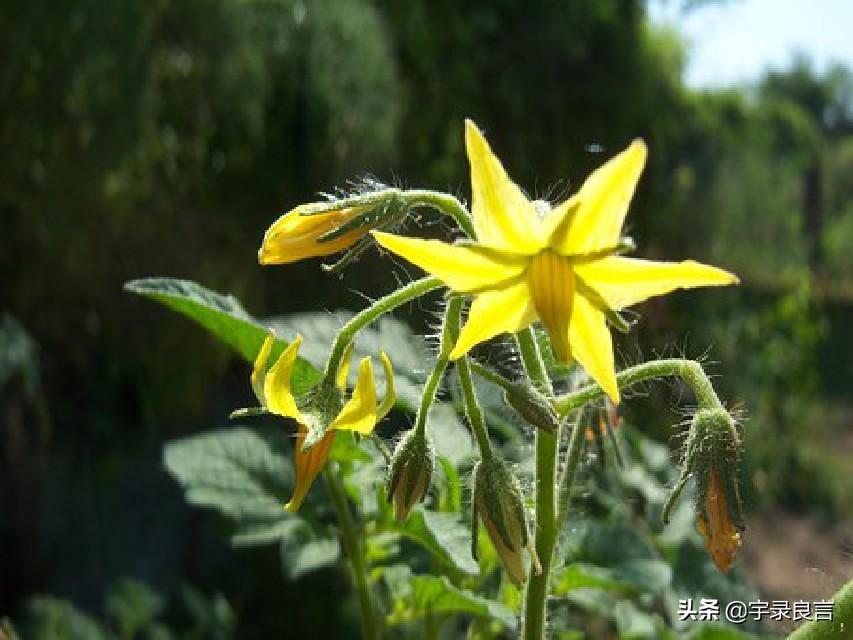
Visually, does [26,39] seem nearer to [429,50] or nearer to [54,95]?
[54,95]

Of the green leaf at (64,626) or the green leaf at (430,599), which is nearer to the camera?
the green leaf at (430,599)

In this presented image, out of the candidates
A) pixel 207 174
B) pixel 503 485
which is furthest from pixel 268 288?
pixel 503 485

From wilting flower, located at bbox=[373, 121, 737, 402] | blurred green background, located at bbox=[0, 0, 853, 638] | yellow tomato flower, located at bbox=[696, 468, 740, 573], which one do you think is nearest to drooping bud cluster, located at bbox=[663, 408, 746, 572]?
yellow tomato flower, located at bbox=[696, 468, 740, 573]

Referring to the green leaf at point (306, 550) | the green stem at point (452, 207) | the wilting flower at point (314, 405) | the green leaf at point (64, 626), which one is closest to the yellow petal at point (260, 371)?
the wilting flower at point (314, 405)

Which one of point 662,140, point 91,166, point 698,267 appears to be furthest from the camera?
point 662,140

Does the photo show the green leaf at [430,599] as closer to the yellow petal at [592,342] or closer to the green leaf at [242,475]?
the green leaf at [242,475]
